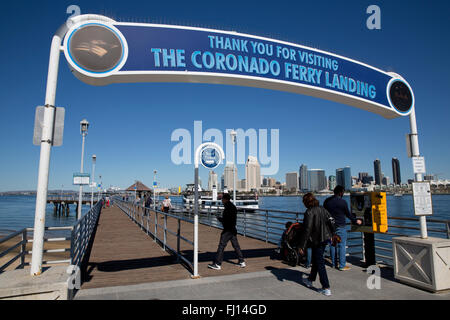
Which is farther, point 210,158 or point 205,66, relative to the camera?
point 210,158

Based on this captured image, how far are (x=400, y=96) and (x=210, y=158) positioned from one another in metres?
4.87

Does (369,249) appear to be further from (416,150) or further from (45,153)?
(45,153)

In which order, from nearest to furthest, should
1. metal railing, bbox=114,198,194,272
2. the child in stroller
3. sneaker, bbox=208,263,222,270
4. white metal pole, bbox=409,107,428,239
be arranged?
white metal pole, bbox=409,107,428,239 → sneaker, bbox=208,263,222,270 → the child in stroller → metal railing, bbox=114,198,194,272

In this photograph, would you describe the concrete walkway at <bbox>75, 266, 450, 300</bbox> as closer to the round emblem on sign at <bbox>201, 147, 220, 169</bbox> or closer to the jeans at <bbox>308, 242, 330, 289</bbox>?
the jeans at <bbox>308, 242, 330, 289</bbox>

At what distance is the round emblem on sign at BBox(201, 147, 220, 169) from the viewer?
6.07 metres

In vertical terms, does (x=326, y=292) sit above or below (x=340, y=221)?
below

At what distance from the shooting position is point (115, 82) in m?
4.95

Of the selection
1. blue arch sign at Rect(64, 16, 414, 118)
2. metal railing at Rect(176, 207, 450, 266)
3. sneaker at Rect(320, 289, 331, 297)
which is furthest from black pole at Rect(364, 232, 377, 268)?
blue arch sign at Rect(64, 16, 414, 118)

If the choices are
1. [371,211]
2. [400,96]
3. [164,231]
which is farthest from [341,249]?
[164,231]

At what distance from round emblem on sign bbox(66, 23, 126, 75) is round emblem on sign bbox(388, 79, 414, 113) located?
242 inches

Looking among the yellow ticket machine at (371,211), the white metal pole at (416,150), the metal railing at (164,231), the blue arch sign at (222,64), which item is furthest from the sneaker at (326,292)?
the blue arch sign at (222,64)

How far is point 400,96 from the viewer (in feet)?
22.8
